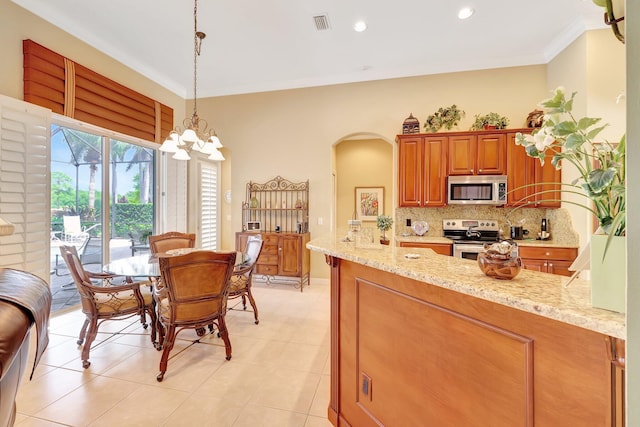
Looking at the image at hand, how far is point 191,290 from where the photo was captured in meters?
2.31

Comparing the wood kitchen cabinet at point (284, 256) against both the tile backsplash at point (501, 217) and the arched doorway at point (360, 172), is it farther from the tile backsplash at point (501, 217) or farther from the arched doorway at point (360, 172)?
the arched doorway at point (360, 172)

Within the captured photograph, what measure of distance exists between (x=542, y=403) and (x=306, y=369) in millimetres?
1915

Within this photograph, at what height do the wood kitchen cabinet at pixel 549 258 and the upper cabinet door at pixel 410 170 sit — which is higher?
the upper cabinet door at pixel 410 170

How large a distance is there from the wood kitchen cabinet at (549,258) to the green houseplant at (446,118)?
2.03 metres

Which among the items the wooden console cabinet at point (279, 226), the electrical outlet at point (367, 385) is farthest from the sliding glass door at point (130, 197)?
the electrical outlet at point (367, 385)

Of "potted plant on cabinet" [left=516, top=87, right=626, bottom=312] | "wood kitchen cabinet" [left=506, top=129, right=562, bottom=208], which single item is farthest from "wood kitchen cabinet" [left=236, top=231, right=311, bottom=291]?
"potted plant on cabinet" [left=516, top=87, right=626, bottom=312]

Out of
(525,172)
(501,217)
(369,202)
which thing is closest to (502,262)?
(525,172)

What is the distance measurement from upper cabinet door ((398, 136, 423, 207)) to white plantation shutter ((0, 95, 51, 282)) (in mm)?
4405

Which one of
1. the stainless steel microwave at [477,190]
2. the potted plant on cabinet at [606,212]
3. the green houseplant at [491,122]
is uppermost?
the green houseplant at [491,122]

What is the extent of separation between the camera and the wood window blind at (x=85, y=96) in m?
3.05

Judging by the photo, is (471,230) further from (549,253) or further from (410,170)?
(410,170)

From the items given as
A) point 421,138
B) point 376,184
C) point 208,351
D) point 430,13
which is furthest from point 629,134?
point 376,184

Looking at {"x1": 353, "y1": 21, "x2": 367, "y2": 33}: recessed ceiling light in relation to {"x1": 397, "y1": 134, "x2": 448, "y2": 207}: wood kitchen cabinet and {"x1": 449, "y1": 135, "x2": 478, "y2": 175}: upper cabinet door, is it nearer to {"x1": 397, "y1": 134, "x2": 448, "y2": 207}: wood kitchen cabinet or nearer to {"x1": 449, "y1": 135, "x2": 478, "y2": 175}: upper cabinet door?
{"x1": 397, "y1": 134, "x2": 448, "y2": 207}: wood kitchen cabinet

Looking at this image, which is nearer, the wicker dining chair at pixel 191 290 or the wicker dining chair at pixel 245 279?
the wicker dining chair at pixel 191 290
